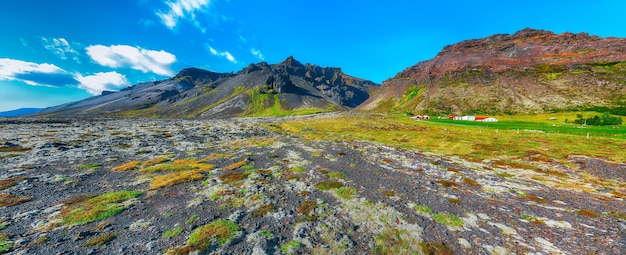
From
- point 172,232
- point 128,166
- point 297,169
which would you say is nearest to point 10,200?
point 128,166

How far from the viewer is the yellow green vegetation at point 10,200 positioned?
48.8 ft

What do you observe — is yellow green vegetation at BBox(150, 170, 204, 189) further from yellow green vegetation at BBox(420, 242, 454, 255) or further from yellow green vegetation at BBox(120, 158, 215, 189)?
yellow green vegetation at BBox(420, 242, 454, 255)

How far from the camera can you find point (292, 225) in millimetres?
13258

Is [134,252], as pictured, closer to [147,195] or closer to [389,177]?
[147,195]

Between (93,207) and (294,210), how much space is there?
12.9 meters

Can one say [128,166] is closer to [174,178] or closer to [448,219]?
[174,178]

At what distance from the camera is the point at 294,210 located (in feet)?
50.0

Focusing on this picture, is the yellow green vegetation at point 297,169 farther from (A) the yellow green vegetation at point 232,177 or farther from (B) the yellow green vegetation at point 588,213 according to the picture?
(B) the yellow green vegetation at point 588,213

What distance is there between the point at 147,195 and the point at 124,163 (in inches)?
565

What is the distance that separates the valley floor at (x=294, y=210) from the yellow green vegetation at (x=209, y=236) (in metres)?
→ 0.07

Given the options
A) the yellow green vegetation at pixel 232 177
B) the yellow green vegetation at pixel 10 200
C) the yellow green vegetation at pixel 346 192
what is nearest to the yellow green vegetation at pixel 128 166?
the yellow green vegetation at pixel 10 200

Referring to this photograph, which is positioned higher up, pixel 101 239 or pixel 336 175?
pixel 101 239

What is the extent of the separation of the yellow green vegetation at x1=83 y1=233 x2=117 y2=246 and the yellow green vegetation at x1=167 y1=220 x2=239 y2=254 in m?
3.64

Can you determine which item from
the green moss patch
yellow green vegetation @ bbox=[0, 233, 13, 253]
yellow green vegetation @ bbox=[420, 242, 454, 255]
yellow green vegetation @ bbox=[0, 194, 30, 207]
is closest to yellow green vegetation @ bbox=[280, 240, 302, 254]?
yellow green vegetation @ bbox=[420, 242, 454, 255]
